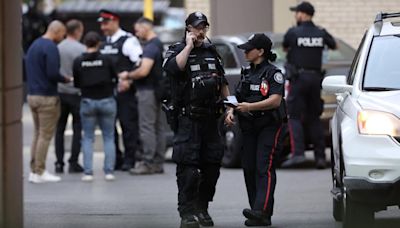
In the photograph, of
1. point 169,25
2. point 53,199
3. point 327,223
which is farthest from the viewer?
point 169,25

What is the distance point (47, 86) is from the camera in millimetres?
12852

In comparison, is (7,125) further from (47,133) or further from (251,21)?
(251,21)

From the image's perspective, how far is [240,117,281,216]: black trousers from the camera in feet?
28.8

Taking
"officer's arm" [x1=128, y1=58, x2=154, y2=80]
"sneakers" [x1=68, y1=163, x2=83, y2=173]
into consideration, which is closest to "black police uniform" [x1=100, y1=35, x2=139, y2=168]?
"officer's arm" [x1=128, y1=58, x2=154, y2=80]

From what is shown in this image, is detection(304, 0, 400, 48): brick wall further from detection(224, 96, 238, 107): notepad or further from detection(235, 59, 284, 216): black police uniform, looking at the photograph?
detection(224, 96, 238, 107): notepad

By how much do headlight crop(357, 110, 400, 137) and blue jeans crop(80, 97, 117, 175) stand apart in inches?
218

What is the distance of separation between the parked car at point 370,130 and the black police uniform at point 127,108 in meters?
4.90

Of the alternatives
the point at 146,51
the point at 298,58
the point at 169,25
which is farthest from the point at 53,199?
the point at 169,25

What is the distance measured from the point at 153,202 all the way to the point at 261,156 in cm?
242

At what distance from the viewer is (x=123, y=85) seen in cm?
1344

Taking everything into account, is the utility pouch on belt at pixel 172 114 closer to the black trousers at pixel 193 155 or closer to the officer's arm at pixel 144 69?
the black trousers at pixel 193 155

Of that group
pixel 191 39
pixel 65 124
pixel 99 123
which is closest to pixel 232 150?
pixel 99 123

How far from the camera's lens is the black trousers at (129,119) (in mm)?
13664

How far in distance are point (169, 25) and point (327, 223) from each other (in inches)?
1081
